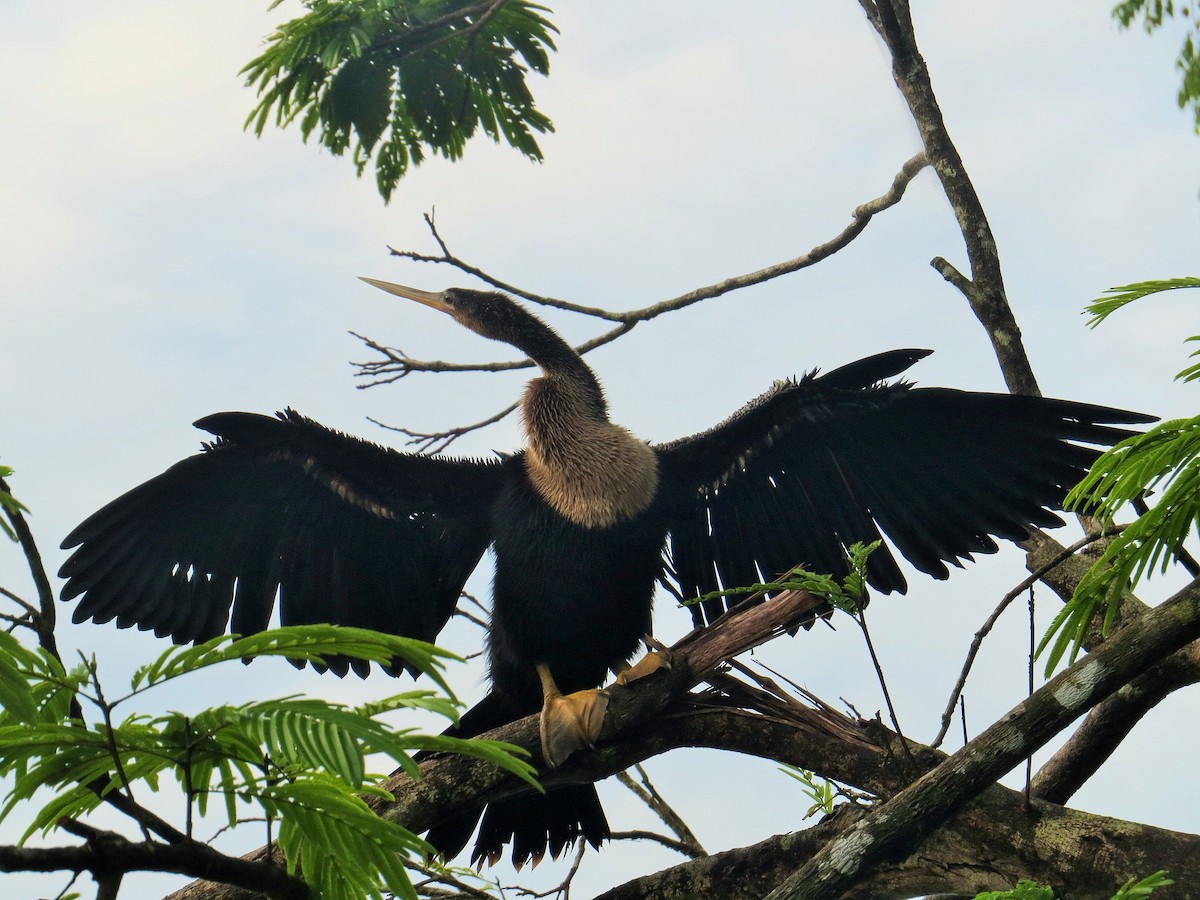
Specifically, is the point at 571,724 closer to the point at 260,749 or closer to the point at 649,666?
the point at 649,666

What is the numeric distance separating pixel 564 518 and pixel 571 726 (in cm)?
78

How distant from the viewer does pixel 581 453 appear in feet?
13.2

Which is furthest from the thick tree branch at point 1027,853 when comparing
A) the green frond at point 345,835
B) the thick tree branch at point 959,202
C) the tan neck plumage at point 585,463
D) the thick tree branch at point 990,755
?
the thick tree branch at point 959,202

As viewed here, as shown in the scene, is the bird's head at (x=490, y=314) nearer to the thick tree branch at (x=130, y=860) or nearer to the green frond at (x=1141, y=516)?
the green frond at (x=1141, y=516)

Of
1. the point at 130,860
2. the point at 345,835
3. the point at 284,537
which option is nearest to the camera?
the point at 130,860

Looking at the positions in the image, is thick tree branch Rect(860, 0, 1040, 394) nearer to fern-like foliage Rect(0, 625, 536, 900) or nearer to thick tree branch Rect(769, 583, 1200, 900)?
thick tree branch Rect(769, 583, 1200, 900)

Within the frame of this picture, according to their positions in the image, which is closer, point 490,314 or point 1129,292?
point 1129,292

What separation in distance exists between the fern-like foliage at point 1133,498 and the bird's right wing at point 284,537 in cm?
213

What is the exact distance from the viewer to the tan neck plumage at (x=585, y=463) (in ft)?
12.7

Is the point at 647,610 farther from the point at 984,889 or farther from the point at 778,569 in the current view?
the point at 984,889

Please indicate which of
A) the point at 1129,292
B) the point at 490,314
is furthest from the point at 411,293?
the point at 1129,292

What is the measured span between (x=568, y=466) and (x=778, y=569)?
0.82 m

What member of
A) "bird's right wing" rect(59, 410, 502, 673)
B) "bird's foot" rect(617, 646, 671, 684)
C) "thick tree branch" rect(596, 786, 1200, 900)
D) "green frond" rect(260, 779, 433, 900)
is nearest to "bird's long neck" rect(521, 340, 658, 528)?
"bird's right wing" rect(59, 410, 502, 673)

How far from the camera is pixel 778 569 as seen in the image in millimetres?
4113
